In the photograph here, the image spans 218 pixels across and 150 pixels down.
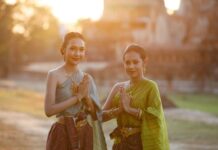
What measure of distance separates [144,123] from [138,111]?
0.15m

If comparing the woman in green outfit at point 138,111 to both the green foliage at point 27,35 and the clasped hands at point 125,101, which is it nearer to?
the clasped hands at point 125,101

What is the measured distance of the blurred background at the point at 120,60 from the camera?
434 inches

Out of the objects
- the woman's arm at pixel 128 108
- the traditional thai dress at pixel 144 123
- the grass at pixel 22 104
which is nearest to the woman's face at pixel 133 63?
the traditional thai dress at pixel 144 123

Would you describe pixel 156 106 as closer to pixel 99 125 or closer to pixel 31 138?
pixel 99 125

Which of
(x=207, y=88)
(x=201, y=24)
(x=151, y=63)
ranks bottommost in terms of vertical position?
(x=207, y=88)

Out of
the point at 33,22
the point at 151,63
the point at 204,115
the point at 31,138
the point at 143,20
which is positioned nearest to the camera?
the point at 31,138

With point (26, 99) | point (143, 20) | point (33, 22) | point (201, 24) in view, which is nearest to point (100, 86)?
point (26, 99)

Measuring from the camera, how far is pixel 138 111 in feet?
13.6

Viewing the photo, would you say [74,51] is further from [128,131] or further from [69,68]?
[128,131]

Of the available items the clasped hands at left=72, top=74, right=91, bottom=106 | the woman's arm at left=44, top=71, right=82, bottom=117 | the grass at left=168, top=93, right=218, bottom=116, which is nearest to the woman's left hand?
the clasped hands at left=72, top=74, right=91, bottom=106

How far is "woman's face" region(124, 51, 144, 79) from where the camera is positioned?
4.19 meters

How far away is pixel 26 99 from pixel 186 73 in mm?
10985

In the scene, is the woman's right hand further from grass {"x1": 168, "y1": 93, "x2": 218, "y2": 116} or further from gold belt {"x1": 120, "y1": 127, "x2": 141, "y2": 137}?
grass {"x1": 168, "y1": 93, "x2": 218, "y2": 116}

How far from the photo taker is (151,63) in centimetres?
2655
